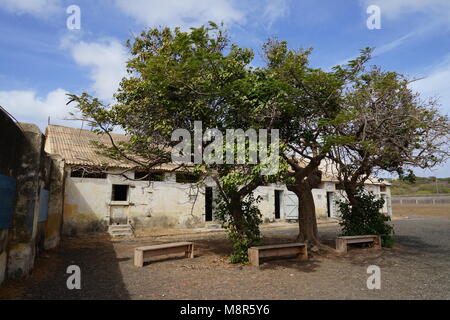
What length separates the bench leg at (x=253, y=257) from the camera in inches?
280

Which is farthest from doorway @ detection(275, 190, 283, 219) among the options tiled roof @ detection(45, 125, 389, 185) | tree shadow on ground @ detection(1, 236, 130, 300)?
tree shadow on ground @ detection(1, 236, 130, 300)

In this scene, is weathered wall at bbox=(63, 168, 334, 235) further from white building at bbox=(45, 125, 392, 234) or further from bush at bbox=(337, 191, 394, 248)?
bush at bbox=(337, 191, 394, 248)

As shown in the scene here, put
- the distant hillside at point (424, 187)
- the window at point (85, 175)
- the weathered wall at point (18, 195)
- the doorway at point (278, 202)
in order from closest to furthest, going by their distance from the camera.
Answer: the weathered wall at point (18, 195), the window at point (85, 175), the doorway at point (278, 202), the distant hillside at point (424, 187)

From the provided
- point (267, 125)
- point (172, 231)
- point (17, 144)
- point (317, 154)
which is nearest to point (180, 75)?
point (267, 125)

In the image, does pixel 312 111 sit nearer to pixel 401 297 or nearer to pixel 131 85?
pixel 401 297

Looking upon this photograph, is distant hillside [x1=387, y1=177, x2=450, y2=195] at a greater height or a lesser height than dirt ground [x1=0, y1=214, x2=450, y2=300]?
greater

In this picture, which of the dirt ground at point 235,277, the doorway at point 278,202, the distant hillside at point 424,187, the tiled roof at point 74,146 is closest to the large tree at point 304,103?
the dirt ground at point 235,277

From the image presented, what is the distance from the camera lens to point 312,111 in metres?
7.96

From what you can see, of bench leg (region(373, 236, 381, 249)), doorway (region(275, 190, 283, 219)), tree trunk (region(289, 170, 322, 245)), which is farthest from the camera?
doorway (region(275, 190, 283, 219))

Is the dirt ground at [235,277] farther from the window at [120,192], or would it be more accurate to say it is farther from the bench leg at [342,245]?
the window at [120,192]

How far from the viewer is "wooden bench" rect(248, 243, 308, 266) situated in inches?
283

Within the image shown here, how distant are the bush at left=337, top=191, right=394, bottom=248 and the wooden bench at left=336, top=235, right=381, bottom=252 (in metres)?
0.35

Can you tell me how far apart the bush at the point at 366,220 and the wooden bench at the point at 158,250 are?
18.5 ft

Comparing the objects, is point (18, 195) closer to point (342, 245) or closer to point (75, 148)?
point (342, 245)
